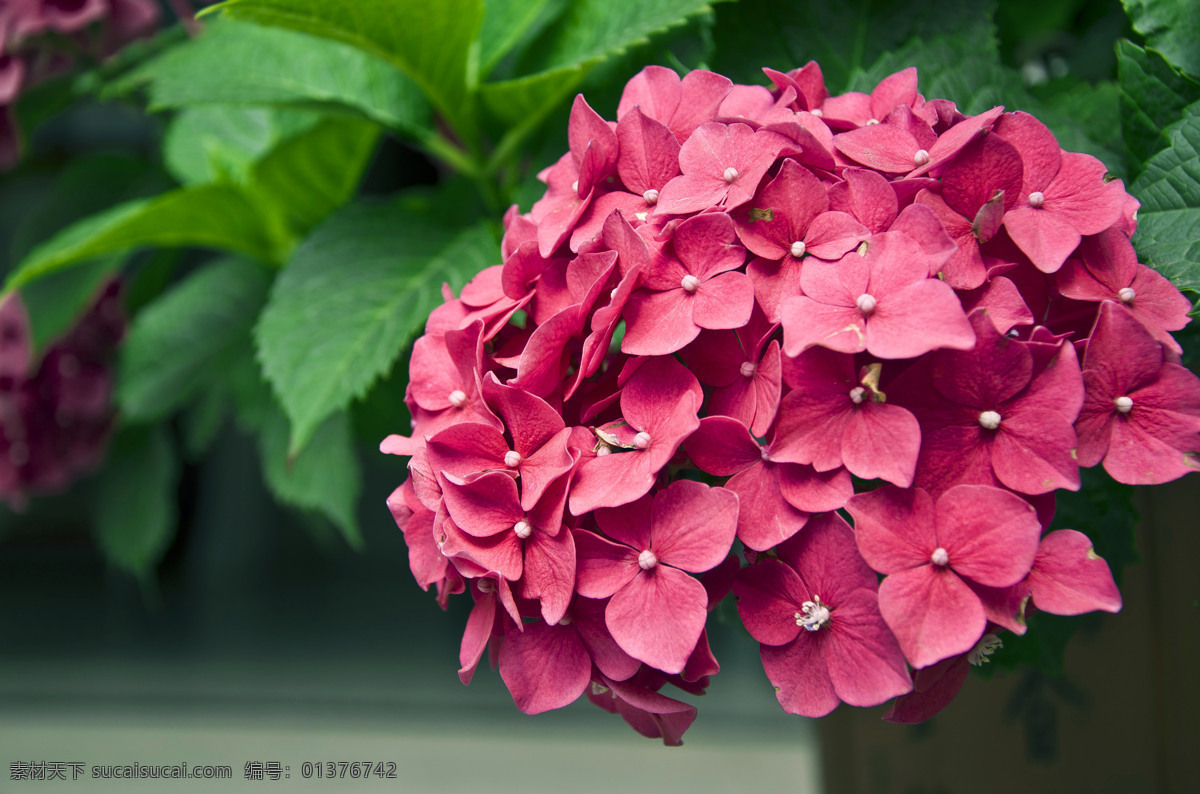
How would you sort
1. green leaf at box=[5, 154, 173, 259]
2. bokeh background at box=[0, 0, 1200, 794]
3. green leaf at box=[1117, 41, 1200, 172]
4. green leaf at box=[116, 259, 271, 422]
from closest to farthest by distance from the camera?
green leaf at box=[1117, 41, 1200, 172] → bokeh background at box=[0, 0, 1200, 794] → green leaf at box=[116, 259, 271, 422] → green leaf at box=[5, 154, 173, 259]


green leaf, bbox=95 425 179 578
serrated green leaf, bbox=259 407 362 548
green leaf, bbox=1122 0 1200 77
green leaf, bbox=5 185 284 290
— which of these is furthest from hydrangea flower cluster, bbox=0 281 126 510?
green leaf, bbox=1122 0 1200 77

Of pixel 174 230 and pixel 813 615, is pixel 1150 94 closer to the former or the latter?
pixel 813 615

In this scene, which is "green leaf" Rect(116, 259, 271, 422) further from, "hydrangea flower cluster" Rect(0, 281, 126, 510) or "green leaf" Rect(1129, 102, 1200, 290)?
"green leaf" Rect(1129, 102, 1200, 290)

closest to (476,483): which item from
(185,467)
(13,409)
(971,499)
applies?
(971,499)

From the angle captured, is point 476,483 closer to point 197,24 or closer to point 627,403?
point 627,403

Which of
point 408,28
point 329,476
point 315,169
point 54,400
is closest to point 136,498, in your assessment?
point 54,400

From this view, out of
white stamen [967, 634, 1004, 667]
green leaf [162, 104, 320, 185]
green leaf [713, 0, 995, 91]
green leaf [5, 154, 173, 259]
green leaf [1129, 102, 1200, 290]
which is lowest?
green leaf [5, 154, 173, 259]
